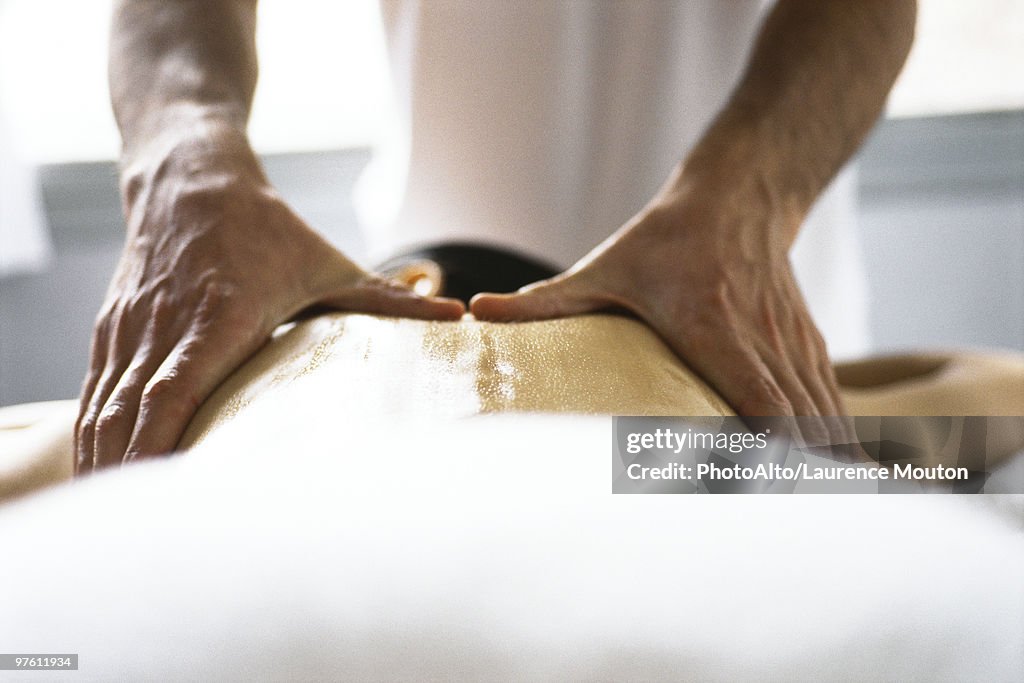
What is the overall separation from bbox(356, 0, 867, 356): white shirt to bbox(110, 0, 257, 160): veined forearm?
500 mm

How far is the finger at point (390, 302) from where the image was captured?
655mm

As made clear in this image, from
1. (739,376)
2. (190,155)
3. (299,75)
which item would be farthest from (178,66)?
(299,75)

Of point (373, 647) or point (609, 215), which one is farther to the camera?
point (609, 215)

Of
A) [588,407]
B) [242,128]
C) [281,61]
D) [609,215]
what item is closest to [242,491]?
[588,407]

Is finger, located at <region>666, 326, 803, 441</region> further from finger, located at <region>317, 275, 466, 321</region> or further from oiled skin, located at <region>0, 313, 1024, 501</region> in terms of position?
finger, located at <region>317, 275, 466, 321</region>

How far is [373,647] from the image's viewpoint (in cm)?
A: 30

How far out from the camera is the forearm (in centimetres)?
82

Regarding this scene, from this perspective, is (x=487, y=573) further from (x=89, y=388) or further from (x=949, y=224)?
(x=949, y=224)

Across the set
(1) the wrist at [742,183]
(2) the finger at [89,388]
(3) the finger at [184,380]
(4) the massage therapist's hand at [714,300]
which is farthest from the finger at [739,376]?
(2) the finger at [89,388]

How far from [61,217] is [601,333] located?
229cm

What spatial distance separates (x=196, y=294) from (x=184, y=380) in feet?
0.28

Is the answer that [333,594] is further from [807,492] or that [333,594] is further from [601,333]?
[601,333]

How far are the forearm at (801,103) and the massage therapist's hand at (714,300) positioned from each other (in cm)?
5

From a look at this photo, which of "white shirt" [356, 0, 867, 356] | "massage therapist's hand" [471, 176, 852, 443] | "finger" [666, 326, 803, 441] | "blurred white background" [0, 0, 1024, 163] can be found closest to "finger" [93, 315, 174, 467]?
"massage therapist's hand" [471, 176, 852, 443]
